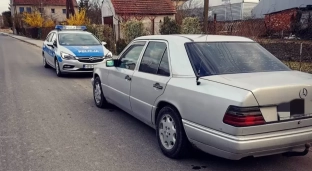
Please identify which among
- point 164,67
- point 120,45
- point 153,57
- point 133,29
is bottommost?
point 120,45

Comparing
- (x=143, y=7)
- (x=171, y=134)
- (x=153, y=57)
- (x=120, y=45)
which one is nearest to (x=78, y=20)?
(x=143, y=7)

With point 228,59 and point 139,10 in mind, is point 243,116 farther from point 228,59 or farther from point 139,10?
point 139,10

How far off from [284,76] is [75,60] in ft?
26.1

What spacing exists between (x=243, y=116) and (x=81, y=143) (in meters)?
2.56

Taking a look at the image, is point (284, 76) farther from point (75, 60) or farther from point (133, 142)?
point (75, 60)

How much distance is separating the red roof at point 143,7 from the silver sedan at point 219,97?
19.2 meters

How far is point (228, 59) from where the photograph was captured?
4.08 meters

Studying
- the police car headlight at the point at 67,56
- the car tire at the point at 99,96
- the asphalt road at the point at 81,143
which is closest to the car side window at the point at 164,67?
the asphalt road at the point at 81,143

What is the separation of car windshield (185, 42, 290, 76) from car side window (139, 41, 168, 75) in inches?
18.8

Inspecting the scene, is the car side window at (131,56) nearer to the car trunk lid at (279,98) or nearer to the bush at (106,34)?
the car trunk lid at (279,98)

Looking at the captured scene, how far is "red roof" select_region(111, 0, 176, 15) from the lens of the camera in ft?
77.6

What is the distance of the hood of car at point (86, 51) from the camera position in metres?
10.5

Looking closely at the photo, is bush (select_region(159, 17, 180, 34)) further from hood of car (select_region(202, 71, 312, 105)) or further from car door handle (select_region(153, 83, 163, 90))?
hood of car (select_region(202, 71, 312, 105))

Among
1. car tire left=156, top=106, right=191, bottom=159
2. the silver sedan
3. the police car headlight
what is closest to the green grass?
the silver sedan
